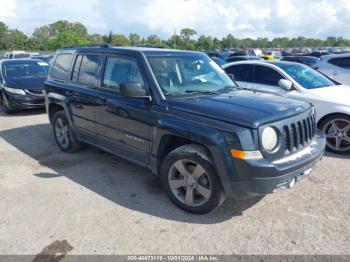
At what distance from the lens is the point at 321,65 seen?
423 inches

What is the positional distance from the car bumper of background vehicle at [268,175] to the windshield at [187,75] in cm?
136

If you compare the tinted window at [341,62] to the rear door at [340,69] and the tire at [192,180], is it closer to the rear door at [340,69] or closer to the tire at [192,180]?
the rear door at [340,69]

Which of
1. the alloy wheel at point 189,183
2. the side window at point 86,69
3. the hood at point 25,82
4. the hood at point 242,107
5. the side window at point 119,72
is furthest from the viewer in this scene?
the hood at point 25,82

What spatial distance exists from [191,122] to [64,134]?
327 cm

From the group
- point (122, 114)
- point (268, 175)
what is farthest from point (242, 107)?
point (122, 114)

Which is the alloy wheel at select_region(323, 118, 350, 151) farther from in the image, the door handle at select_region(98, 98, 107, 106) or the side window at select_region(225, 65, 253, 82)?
the door handle at select_region(98, 98, 107, 106)

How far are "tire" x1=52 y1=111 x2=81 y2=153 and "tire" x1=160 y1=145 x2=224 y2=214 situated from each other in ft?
8.02

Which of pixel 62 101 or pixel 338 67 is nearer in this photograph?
pixel 62 101

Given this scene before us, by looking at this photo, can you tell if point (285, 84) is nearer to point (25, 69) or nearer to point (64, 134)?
point (64, 134)

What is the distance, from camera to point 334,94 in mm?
5672

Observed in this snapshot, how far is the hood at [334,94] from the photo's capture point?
5.41m

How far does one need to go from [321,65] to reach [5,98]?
33.7 ft

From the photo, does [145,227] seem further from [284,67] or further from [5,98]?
[5,98]

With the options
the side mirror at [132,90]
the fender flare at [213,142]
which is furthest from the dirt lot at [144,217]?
the side mirror at [132,90]
